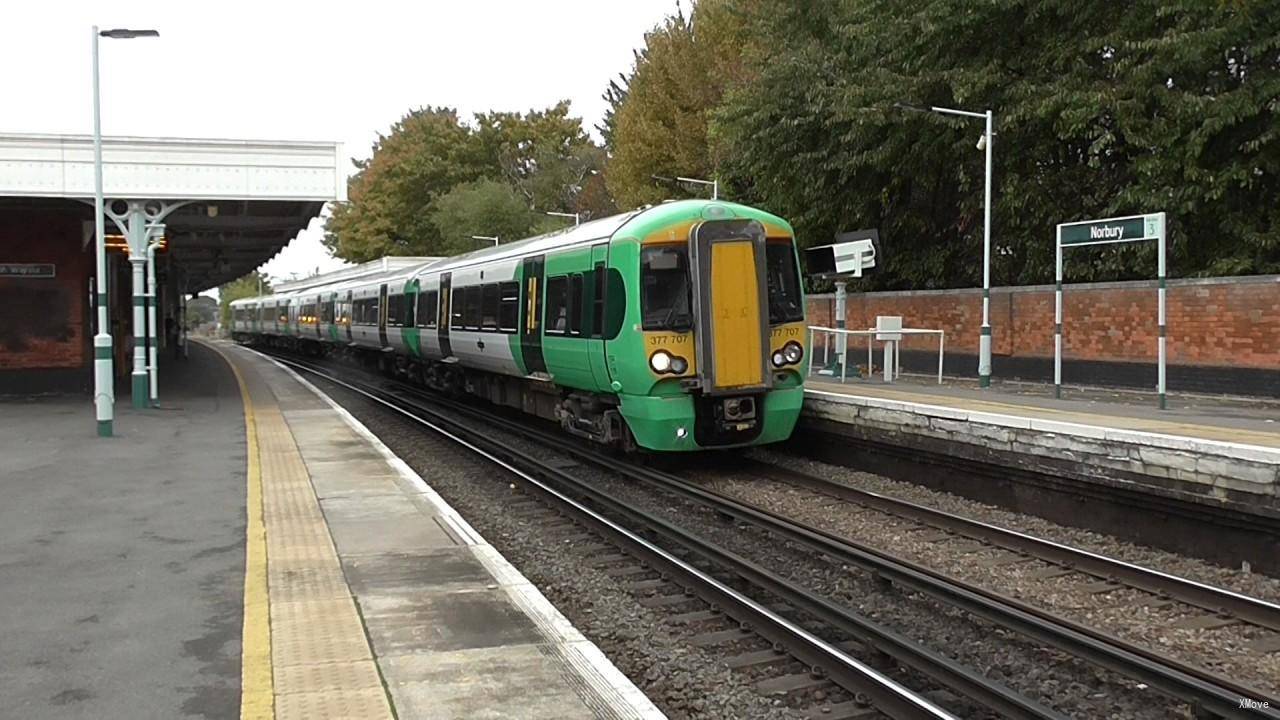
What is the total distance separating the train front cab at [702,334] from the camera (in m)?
10.7

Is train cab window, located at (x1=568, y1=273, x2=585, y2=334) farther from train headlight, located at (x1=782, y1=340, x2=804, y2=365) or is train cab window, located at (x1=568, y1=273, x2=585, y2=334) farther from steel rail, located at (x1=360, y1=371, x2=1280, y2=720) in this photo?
steel rail, located at (x1=360, y1=371, x2=1280, y2=720)

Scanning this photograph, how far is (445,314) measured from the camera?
18.9 meters

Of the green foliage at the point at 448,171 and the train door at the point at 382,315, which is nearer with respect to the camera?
the train door at the point at 382,315

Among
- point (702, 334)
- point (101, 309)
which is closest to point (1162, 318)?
point (702, 334)

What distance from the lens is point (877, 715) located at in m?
4.89

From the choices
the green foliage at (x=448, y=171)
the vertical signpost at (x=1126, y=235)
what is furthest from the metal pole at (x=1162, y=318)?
the green foliage at (x=448, y=171)

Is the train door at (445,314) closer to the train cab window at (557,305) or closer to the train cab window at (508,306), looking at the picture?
the train cab window at (508,306)

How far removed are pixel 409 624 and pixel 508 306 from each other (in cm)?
936

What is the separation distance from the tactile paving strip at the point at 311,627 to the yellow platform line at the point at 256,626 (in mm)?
44

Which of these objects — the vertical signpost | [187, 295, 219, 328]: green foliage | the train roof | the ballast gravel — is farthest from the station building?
[187, 295, 219, 328]: green foliage

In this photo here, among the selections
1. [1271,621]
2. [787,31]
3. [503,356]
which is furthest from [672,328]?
[787,31]

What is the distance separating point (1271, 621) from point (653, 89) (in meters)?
36.9

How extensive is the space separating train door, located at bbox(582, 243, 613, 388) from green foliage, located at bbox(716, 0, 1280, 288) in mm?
11399

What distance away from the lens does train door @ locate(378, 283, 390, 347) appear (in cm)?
2509
